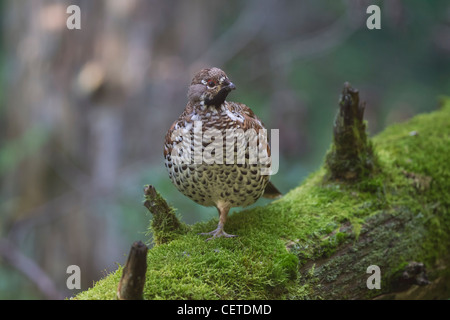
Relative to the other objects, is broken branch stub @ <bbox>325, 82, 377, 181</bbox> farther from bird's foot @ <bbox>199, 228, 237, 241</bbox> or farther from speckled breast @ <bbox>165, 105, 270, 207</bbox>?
bird's foot @ <bbox>199, 228, 237, 241</bbox>

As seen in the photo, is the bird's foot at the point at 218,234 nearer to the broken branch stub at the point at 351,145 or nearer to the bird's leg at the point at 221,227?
the bird's leg at the point at 221,227

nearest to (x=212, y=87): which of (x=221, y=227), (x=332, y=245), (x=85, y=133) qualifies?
(x=221, y=227)
